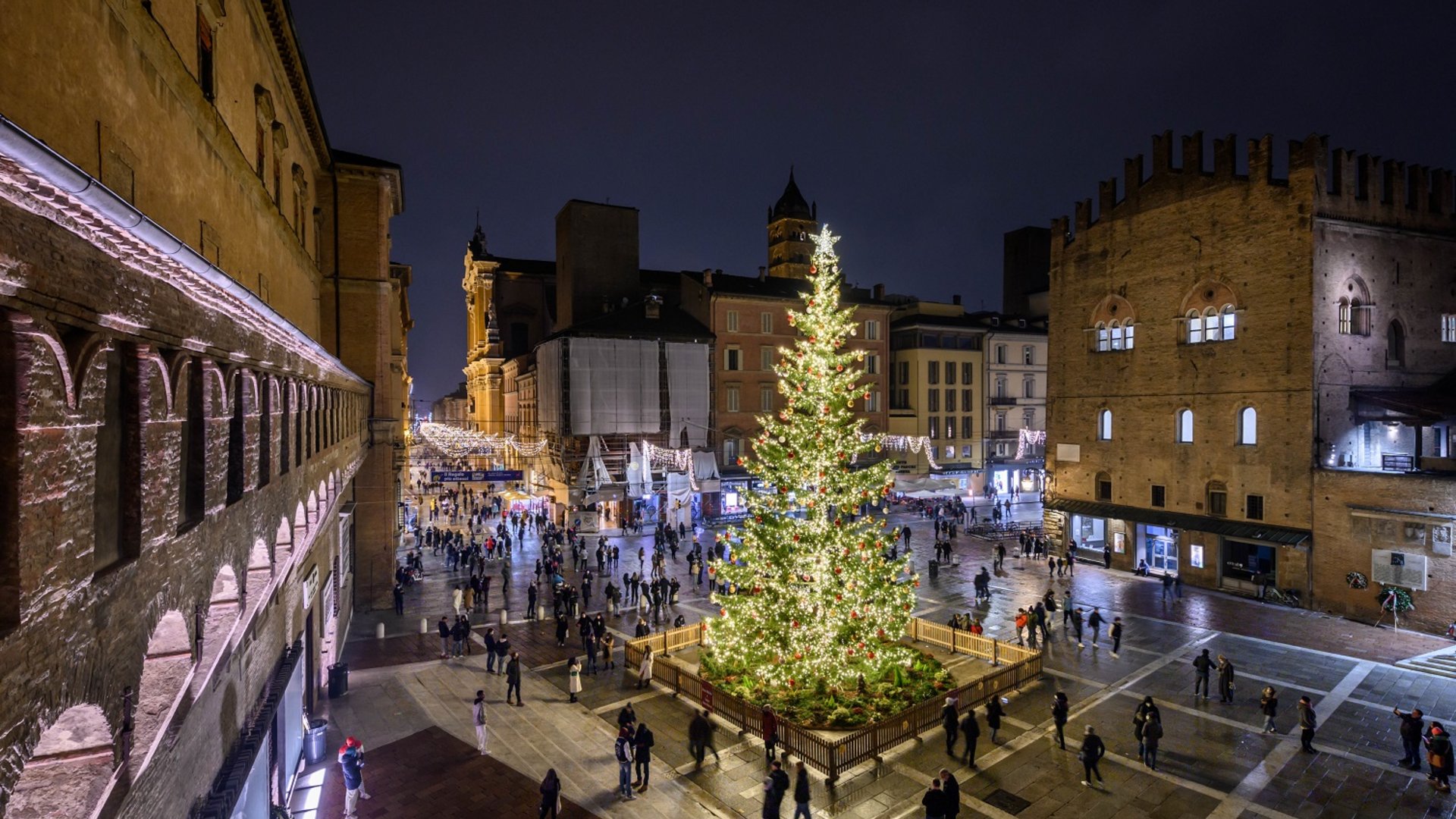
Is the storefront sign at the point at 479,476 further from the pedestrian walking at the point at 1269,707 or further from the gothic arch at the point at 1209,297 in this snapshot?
the gothic arch at the point at 1209,297

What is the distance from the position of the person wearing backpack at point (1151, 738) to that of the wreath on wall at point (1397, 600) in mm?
15386

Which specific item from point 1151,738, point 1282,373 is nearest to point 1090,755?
point 1151,738

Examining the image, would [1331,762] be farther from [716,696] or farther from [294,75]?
[294,75]

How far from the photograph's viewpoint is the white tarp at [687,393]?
43.3 metres

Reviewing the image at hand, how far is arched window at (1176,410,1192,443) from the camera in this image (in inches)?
1172

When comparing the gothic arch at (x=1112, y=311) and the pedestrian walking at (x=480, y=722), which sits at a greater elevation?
the gothic arch at (x=1112, y=311)

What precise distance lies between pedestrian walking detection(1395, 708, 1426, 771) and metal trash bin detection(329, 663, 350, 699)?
21.4 m

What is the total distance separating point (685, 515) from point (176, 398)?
38.0 m

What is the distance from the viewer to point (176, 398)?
4512 millimetres

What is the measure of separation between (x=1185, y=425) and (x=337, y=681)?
30.3m

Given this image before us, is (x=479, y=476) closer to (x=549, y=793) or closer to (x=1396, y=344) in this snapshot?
(x=549, y=793)

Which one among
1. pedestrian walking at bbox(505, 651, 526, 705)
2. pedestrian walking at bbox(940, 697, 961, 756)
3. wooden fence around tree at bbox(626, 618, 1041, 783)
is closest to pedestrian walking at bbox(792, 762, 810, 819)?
wooden fence around tree at bbox(626, 618, 1041, 783)

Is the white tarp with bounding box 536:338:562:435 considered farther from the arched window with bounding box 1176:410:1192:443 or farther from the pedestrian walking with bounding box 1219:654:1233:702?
the pedestrian walking with bounding box 1219:654:1233:702

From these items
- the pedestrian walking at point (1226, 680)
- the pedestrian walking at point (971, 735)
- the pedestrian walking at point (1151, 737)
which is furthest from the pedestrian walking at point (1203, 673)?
the pedestrian walking at point (971, 735)
